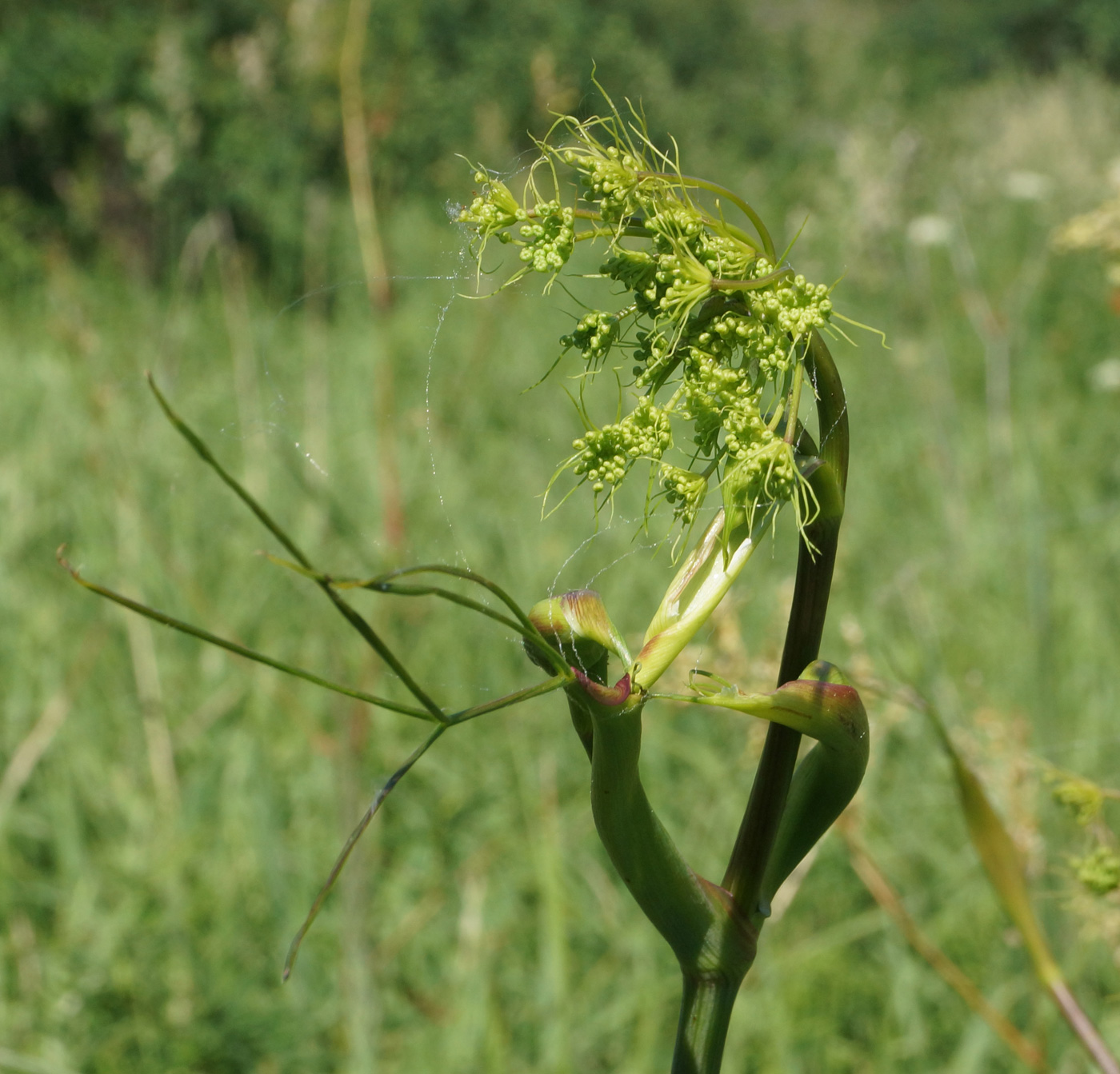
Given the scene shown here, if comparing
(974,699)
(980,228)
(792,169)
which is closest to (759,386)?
(974,699)

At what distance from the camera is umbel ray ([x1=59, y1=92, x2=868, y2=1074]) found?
0.36 m

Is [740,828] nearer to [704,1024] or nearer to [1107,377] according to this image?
[704,1024]

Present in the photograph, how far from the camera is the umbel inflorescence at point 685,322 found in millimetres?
363

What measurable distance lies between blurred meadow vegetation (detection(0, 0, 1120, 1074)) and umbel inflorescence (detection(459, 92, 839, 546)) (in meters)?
0.05

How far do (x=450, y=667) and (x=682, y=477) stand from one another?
202 cm

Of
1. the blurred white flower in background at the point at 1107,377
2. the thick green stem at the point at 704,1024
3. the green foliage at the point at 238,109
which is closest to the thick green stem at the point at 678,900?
the thick green stem at the point at 704,1024

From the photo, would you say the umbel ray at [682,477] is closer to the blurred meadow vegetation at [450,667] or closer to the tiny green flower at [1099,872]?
the blurred meadow vegetation at [450,667]

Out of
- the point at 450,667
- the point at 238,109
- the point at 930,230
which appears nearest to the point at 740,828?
the point at 450,667

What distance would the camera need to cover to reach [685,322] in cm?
37

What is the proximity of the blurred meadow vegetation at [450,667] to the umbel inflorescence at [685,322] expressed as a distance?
2.1 inches

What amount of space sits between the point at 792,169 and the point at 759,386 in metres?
8.34

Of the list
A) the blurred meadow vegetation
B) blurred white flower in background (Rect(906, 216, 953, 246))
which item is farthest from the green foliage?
blurred white flower in background (Rect(906, 216, 953, 246))

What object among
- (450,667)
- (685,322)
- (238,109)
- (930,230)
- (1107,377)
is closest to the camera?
(685,322)

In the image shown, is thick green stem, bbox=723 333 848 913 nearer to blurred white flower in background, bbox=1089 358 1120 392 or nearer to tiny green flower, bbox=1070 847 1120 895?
tiny green flower, bbox=1070 847 1120 895
